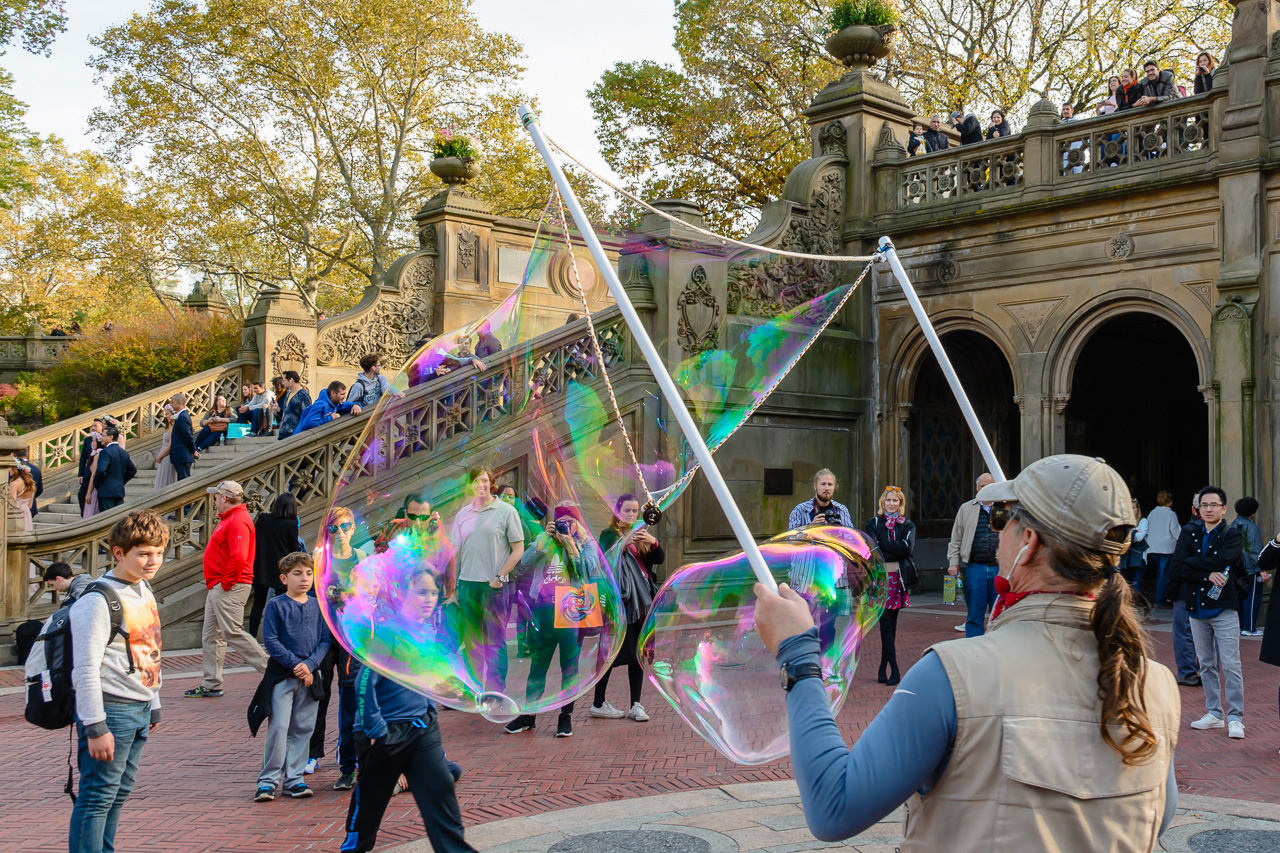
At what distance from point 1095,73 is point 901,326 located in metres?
17.5

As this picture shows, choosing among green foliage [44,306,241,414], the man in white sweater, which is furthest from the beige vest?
green foliage [44,306,241,414]

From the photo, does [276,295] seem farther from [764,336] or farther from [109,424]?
[764,336]

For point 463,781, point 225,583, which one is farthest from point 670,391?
point 225,583

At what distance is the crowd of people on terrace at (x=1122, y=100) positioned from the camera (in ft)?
50.8

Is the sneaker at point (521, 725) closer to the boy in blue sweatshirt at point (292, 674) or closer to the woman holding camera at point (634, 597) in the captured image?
the woman holding camera at point (634, 597)

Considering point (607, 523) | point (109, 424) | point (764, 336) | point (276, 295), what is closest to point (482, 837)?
point (607, 523)

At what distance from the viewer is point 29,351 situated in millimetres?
41062

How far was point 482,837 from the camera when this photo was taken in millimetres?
5848

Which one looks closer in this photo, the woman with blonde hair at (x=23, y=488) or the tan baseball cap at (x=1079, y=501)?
the tan baseball cap at (x=1079, y=501)

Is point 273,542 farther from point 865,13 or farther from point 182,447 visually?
point 865,13

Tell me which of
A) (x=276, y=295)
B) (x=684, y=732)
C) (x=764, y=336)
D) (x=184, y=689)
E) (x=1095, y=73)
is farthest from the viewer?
(x=1095, y=73)

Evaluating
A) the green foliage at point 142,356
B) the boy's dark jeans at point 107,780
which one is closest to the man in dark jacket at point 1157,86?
the boy's dark jeans at point 107,780

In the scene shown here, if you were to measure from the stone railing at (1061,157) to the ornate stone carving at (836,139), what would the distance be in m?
0.93

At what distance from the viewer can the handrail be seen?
22.0 meters
